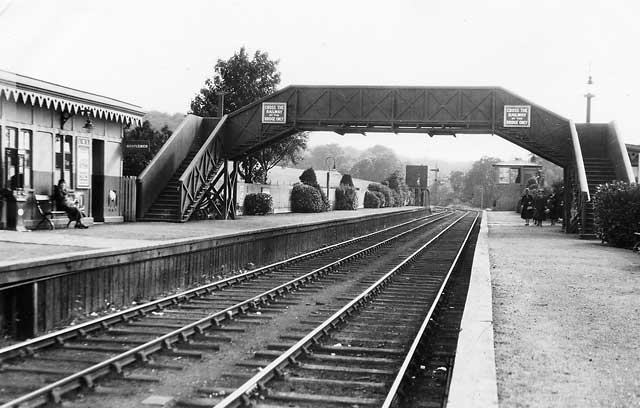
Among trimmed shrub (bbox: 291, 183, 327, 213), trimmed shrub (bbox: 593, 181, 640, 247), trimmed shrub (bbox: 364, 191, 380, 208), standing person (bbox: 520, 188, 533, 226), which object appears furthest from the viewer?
trimmed shrub (bbox: 364, 191, 380, 208)

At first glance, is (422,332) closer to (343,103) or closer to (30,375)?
(30,375)

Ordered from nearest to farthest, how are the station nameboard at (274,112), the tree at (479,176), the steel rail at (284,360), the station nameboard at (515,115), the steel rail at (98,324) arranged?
the steel rail at (284,360)
the steel rail at (98,324)
the station nameboard at (515,115)
the station nameboard at (274,112)
the tree at (479,176)

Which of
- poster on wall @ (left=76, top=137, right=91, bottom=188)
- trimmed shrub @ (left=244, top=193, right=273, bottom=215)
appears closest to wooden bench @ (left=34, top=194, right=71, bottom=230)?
poster on wall @ (left=76, top=137, right=91, bottom=188)

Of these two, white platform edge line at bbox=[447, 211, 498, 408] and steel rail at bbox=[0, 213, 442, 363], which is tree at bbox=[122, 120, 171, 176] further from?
white platform edge line at bbox=[447, 211, 498, 408]

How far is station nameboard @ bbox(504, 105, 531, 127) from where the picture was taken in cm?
2498

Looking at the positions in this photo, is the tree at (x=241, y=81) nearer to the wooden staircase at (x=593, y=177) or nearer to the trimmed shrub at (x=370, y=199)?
the trimmed shrub at (x=370, y=199)

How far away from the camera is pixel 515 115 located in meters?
25.0

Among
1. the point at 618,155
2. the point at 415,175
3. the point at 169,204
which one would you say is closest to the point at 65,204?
the point at 169,204

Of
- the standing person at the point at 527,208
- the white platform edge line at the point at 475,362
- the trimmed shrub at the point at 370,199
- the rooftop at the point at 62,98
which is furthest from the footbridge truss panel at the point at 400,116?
the trimmed shrub at the point at 370,199

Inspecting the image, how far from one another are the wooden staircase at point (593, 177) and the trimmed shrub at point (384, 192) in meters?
31.6

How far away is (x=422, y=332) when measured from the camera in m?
8.08

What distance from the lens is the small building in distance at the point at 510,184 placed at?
2884 inches

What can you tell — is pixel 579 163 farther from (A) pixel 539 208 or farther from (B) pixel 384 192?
(B) pixel 384 192

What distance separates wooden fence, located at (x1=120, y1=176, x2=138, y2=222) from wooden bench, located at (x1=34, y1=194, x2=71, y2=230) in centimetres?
413
